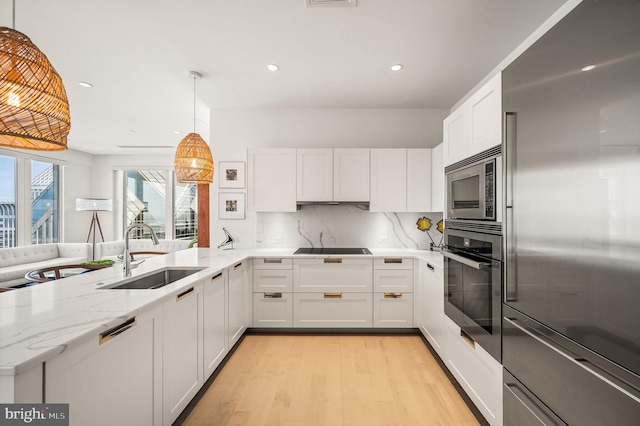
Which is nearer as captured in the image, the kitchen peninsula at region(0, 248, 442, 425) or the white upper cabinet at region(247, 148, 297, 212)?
the kitchen peninsula at region(0, 248, 442, 425)

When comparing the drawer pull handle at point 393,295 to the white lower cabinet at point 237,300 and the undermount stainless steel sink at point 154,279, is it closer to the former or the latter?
the white lower cabinet at point 237,300

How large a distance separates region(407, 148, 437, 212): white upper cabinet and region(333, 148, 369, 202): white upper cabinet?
504 millimetres

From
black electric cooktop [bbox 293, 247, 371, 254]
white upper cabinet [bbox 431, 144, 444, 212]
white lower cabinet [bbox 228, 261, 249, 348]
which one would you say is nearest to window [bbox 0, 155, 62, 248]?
white lower cabinet [bbox 228, 261, 249, 348]

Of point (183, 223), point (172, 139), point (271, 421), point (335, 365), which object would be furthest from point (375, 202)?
point (183, 223)

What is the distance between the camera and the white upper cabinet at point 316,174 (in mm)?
3465

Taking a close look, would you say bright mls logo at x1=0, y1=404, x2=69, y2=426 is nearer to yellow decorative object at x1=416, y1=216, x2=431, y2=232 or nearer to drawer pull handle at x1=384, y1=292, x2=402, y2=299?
drawer pull handle at x1=384, y1=292, x2=402, y2=299

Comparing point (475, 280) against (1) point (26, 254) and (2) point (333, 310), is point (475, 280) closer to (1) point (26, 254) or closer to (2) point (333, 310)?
(2) point (333, 310)

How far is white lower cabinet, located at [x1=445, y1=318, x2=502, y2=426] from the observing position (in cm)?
161

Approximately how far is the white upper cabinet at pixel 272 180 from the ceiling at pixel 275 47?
670 mm

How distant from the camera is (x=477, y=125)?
6.10 ft

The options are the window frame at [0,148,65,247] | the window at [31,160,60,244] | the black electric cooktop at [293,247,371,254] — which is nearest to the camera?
the black electric cooktop at [293,247,371,254]

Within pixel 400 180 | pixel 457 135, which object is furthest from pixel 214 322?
pixel 400 180

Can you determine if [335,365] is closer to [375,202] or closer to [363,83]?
[375,202]

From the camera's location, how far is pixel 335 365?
258cm
